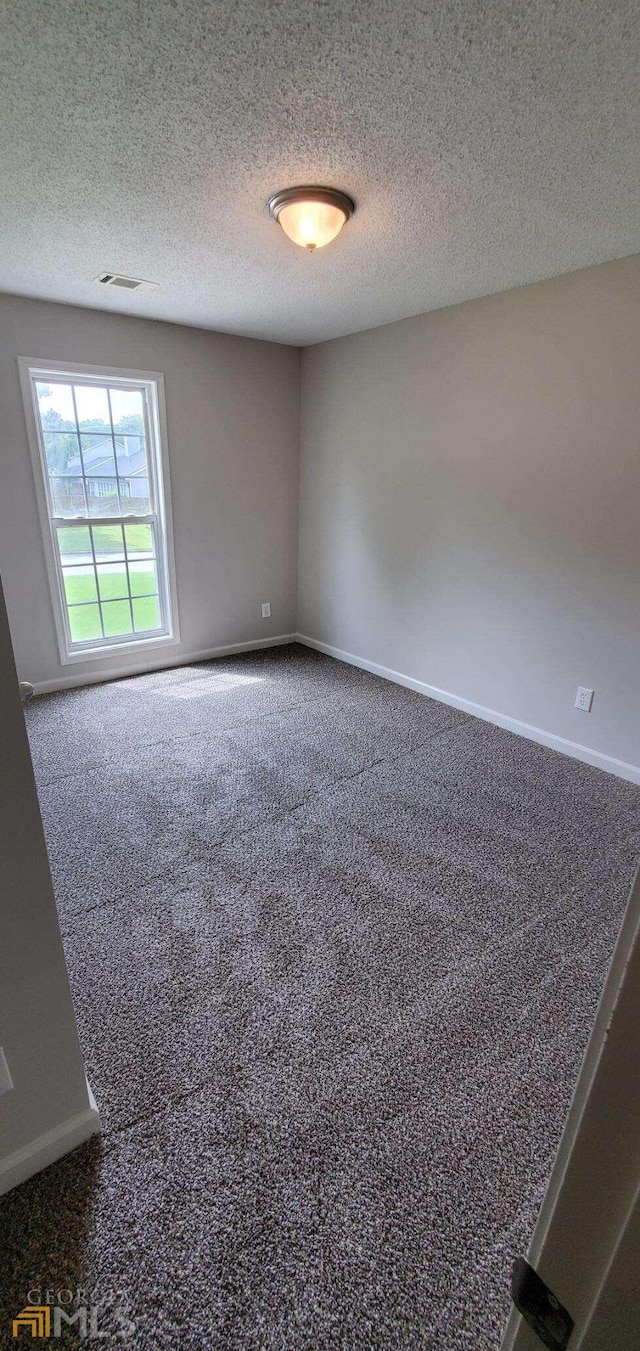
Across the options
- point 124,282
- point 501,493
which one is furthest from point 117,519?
point 501,493

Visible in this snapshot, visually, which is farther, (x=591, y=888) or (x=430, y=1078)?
(x=591, y=888)

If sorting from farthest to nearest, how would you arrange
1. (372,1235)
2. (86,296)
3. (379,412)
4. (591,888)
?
(379,412) → (86,296) → (591,888) → (372,1235)

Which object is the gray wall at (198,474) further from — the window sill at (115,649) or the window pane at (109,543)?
the window pane at (109,543)

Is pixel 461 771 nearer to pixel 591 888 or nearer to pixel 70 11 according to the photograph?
pixel 591 888

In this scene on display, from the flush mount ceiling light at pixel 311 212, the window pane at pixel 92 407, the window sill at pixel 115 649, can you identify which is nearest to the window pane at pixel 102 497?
the window pane at pixel 92 407

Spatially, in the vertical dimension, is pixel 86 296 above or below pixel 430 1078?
above

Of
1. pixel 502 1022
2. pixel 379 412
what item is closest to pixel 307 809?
pixel 502 1022

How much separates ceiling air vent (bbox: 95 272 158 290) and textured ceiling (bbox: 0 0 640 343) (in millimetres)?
130

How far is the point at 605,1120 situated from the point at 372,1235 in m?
1.04

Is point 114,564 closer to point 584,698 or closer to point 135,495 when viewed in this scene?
point 135,495

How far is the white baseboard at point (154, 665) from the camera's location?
3748 millimetres

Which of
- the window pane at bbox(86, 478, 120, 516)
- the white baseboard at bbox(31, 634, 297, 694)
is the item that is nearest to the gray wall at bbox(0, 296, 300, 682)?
the white baseboard at bbox(31, 634, 297, 694)

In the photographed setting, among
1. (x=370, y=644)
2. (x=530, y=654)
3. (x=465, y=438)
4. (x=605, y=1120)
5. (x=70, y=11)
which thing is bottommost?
Answer: (x=370, y=644)

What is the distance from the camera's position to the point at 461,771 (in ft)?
9.29
